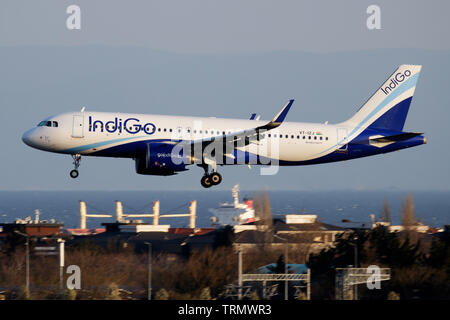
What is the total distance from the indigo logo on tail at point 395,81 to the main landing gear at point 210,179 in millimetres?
17563

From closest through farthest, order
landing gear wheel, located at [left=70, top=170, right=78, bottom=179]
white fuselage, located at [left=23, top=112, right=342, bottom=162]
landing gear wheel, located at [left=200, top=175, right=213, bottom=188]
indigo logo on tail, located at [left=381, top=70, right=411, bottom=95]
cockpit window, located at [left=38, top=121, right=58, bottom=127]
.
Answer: white fuselage, located at [left=23, top=112, right=342, bottom=162], cockpit window, located at [left=38, top=121, right=58, bottom=127], landing gear wheel, located at [left=70, top=170, right=78, bottom=179], landing gear wheel, located at [left=200, top=175, right=213, bottom=188], indigo logo on tail, located at [left=381, top=70, right=411, bottom=95]

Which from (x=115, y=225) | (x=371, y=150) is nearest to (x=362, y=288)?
(x=371, y=150)

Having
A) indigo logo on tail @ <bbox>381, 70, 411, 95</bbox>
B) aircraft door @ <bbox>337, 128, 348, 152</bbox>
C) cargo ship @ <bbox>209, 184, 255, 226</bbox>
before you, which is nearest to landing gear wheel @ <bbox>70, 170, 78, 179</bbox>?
aircraft door @ <bbox>337, 128, 348, 152</bbox>

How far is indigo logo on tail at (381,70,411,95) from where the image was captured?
66.4m

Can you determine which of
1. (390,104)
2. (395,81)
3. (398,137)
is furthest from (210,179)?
(395,81)

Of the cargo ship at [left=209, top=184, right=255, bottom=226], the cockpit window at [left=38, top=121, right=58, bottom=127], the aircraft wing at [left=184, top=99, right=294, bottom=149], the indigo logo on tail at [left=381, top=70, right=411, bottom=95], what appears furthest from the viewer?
the cargo ship at [left=209, top=184, right=255, bottom=226]

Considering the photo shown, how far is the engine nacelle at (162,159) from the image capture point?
54531 mm

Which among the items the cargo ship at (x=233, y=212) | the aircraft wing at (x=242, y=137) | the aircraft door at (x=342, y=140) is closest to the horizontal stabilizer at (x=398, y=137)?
the aircraft door at (x=342, y=140)

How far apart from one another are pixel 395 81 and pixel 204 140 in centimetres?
2053

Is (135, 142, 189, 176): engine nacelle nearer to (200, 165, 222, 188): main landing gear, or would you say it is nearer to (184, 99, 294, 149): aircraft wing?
(184, 99, 294, 149): aircraft wing

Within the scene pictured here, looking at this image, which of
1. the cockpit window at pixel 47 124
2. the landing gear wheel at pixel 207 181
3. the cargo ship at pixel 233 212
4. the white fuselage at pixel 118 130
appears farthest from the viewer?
the cargo ship at pixel 233 212

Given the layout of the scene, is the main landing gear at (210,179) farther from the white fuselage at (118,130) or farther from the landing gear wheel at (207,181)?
the white fuselage at (118,130)

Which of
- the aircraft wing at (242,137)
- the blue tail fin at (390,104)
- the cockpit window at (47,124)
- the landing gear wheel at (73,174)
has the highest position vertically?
the blue tail fin at (390,104)
